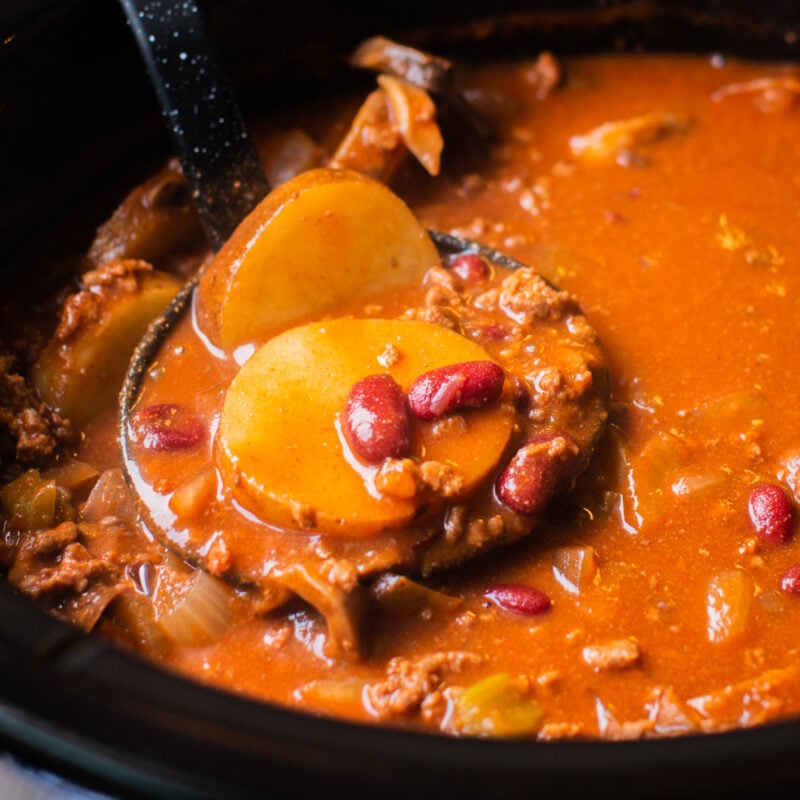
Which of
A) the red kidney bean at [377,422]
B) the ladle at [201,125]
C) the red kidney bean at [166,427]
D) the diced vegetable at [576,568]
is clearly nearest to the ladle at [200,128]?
the ladle at [201,125]

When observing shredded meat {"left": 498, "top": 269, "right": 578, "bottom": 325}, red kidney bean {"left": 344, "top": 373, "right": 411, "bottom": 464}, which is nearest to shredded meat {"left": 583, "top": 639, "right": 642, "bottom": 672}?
red kidney bean {"left": 344, "top": 373, "right": 411, "bottom": 464}

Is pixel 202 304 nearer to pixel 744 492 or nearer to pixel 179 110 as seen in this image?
pixel 179 110

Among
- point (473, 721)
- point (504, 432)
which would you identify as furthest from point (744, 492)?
point (473, 721)

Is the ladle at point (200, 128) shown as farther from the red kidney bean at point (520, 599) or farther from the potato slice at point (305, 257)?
the red kidney bean at point (520, 599)

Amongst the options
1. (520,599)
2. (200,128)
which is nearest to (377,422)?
(520,599)

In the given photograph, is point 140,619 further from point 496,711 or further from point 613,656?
point 613,656

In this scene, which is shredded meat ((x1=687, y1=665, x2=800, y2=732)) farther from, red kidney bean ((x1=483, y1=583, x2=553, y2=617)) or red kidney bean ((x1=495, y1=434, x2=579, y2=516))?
red kidney bean ((x1=495, y1=434, x2=579, y2=516))
